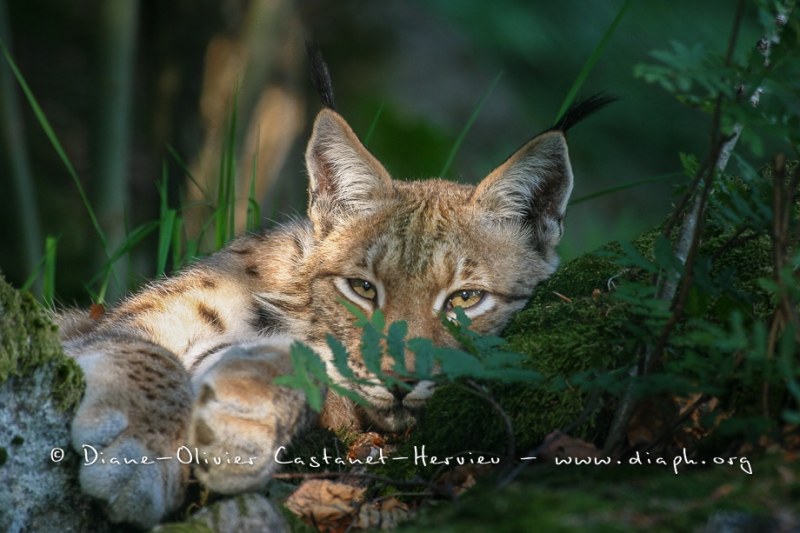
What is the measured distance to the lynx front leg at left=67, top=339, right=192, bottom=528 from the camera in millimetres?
2301

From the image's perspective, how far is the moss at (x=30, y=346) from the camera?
229cm

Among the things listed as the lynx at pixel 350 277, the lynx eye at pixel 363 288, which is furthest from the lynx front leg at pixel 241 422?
the lynx eye at pixel 363 288

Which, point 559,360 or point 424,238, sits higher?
point 424,238

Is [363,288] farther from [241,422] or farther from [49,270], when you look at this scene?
[49,270]

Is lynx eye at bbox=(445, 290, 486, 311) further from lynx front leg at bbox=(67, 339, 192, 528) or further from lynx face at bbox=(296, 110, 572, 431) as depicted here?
lynx front leg at bbox=(67, 339, 192, 528)

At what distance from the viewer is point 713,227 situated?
10.8 feet

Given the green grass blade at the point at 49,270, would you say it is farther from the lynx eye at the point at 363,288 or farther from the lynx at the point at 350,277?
the lynx eye at the point at 363,288

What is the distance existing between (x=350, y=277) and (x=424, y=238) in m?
0.31

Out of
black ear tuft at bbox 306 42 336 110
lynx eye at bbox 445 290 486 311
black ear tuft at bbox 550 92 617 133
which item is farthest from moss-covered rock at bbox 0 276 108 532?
black ear tuft at bbox 550 92 617 133

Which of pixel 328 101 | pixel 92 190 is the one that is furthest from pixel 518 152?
pixel 92 190

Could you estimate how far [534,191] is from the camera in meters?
3.71

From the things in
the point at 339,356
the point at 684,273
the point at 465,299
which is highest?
the point at 465,299

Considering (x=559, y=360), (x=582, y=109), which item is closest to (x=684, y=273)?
(x=559, y=360)

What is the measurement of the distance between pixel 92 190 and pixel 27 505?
462cm
